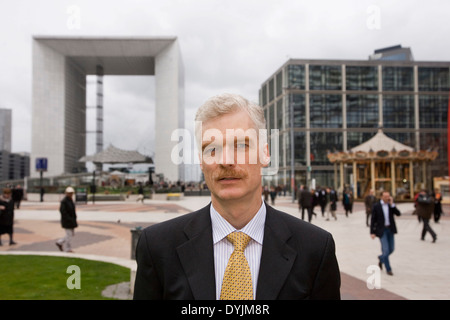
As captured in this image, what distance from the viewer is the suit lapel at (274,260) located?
5.09 feet

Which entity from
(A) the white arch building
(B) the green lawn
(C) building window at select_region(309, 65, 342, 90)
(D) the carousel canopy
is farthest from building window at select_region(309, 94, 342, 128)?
(B) the green lawn

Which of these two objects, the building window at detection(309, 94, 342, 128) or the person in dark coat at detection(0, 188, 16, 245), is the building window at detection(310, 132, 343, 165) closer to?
the building window at detection(309, 94, 342, 128)

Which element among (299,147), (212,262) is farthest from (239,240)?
(299,147)

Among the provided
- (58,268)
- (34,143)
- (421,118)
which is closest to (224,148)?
(58,268)

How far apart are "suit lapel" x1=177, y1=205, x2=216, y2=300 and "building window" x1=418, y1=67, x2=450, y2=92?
233 feet

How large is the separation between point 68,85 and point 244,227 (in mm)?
Answer: 65861

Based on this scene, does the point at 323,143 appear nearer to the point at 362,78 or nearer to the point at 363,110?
the point at 363,110

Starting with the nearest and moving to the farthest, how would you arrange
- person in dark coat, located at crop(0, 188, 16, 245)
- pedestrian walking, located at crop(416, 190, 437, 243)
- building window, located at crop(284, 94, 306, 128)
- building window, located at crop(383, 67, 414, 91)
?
person in dark coat, located at crop(0, 188, 16, 245) < pedestrian walking, located at crop(416, 190, 437, 243) < building window, located at crop(284, 94, 306, 128) < building window, located at crop(383, 67, 414, 91)

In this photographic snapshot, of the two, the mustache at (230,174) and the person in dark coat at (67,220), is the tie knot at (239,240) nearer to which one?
the mustache at (230,174)

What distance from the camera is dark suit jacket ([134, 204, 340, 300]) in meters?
1.57

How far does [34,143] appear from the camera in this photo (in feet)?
188

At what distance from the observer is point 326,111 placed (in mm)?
62688

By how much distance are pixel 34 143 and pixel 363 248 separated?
187 ft
